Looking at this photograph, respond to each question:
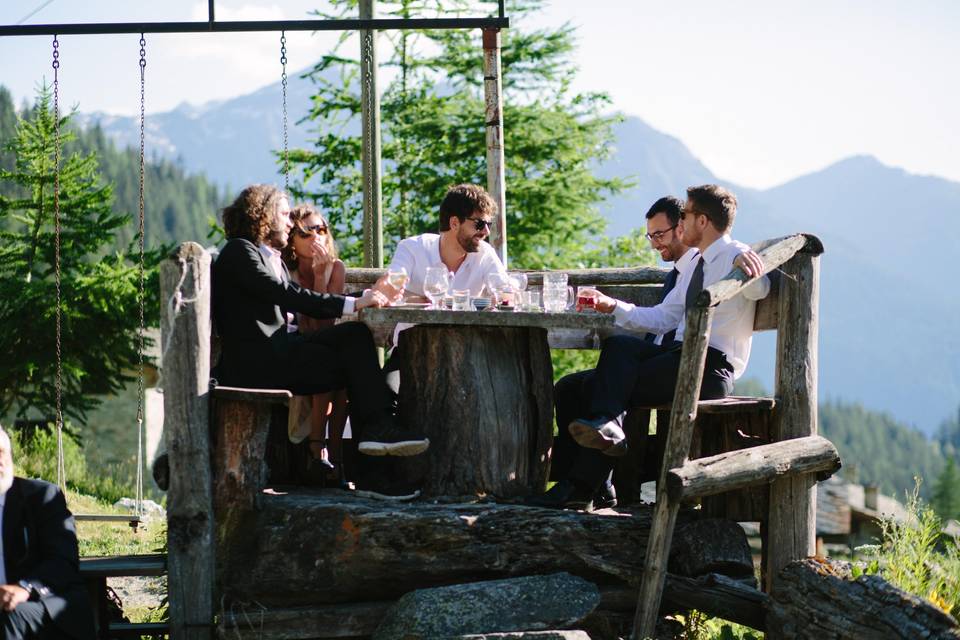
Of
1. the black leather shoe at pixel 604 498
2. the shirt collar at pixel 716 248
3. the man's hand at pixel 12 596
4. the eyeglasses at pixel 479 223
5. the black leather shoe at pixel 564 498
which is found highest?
the eyeglasses at pixel 479 223

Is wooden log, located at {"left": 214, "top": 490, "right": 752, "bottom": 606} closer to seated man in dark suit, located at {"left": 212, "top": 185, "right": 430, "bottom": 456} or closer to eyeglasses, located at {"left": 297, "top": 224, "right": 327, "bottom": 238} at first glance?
seated man in dark suit, located at {"left": 212, "top": 185, "right": 430, "bottom": 456}

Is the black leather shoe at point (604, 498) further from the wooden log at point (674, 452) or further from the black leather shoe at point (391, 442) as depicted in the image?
the black leather shoe at point (391, 442)

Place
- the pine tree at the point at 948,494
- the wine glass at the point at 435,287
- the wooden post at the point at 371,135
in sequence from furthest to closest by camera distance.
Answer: the pine tree at the point at 948,494
the wooden post at the point at 371,135
the wine glass at the point at 435,287

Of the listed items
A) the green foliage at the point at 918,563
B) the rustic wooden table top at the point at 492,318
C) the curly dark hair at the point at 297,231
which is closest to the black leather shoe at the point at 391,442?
the rustic wooden table top at the point at 492,318

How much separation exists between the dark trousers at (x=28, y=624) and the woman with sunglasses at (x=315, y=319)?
151 cm

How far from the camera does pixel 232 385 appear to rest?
5.64 meters

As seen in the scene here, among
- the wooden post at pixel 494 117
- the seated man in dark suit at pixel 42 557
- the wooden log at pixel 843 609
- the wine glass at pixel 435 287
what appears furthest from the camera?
the wooden post at pixel 494 117

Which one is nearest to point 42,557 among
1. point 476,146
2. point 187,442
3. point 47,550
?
point 47,550

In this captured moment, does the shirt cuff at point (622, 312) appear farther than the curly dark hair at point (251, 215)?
Yes

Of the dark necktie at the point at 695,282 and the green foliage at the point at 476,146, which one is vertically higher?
the green foliage at the point at 476,146

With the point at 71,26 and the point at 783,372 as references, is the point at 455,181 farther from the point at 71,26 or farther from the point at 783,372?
the point at 783,372

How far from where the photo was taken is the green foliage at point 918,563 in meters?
5.69

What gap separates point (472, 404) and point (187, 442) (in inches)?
53.7

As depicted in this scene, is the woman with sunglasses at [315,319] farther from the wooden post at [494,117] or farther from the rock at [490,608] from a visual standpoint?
the wooden post at [494,117]
